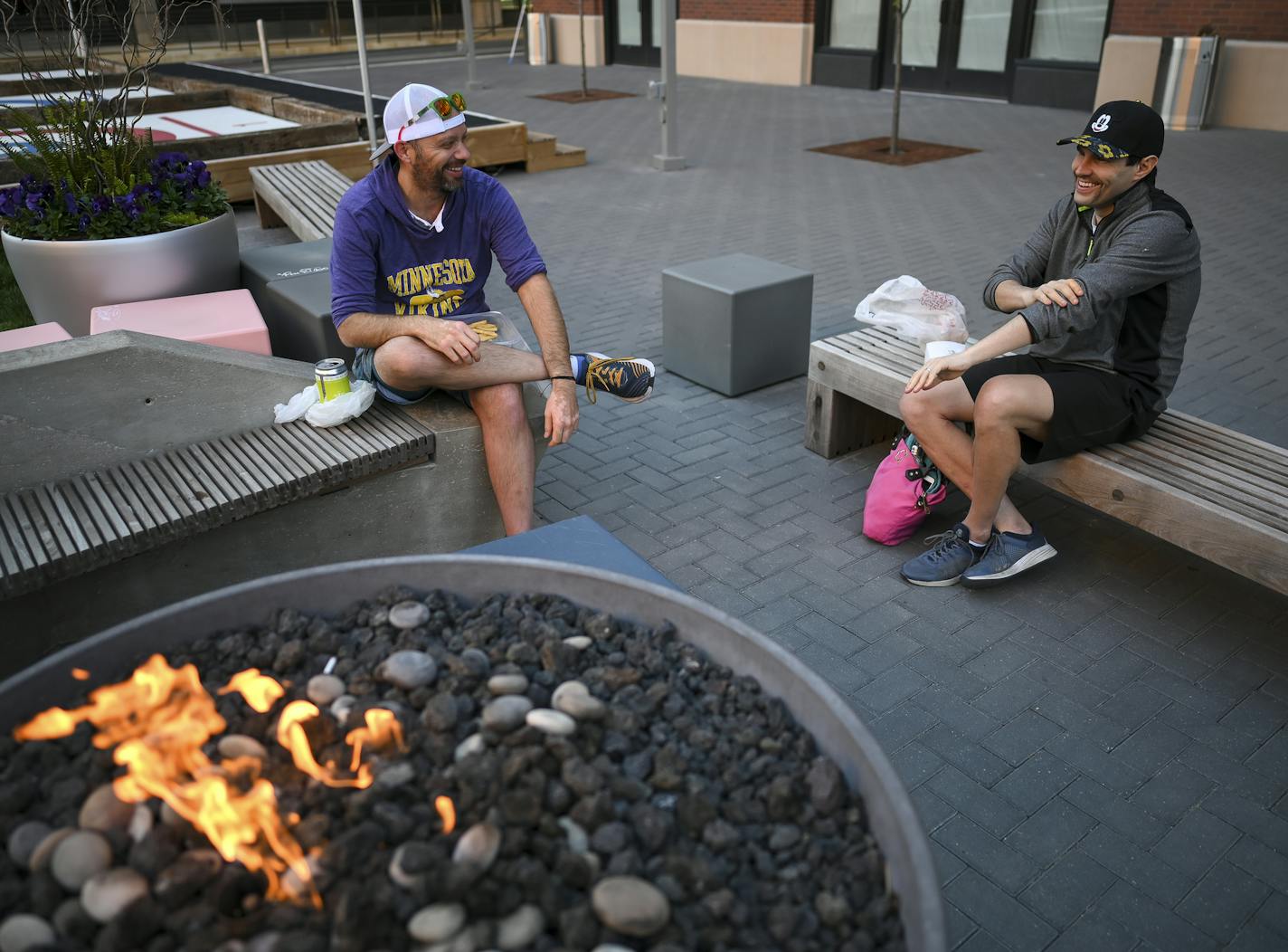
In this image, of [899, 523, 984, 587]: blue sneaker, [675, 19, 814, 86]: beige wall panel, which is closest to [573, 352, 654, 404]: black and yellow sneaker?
[899, 523, 984, 587]: blue sneaker

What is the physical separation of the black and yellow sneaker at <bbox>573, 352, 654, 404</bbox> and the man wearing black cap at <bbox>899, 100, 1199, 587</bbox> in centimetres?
91

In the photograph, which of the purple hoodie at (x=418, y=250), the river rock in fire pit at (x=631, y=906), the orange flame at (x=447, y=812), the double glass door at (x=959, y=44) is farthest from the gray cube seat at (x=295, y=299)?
the double glass door at (x=959, y=44)

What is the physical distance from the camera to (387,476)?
319 cm

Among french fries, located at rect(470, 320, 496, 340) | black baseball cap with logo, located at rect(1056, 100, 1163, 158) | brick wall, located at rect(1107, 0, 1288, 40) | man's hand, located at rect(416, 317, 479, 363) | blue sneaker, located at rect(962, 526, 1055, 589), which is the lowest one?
blue sneaker, located at rect(962, 526, 1055, 589)

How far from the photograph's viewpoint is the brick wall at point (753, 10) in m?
15.2

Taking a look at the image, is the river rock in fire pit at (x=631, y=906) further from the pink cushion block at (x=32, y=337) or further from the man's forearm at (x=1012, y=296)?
the pink cushion block at (x=32, y=337)

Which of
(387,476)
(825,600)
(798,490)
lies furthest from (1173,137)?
(387,476)

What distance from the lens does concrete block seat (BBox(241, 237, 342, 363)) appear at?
3820mm

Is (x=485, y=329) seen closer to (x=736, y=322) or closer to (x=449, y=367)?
(x=449, y=367)

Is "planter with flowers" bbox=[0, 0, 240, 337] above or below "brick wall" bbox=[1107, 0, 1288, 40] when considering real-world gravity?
below

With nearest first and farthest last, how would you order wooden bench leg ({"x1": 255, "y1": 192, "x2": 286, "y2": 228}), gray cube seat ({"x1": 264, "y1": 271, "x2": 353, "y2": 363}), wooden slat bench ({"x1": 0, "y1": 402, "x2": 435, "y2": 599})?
wooden slat bench ({"x1": 0, "y1": 402, "x2": 435, "y2": 599}) < gray cube seat ({"x1": 264, "y1": 271, "x2": 353, "y2": 363}) < wooden bench leg ({"x1": 255, "y1": 192, "x2": 286, "y2": 228})

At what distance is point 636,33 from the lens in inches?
735

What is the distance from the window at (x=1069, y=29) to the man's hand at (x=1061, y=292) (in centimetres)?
1093

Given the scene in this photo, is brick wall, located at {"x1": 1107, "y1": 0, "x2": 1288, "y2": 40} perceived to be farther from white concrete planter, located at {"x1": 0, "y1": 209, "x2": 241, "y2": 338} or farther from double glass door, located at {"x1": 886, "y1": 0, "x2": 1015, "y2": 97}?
white concrete planter, located at {"x1": 0, "y1": 209, "x2": 241, "y2": 338}
